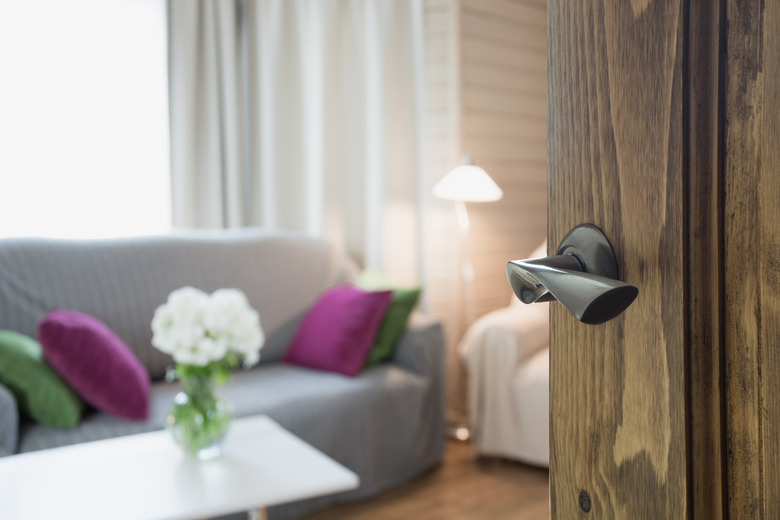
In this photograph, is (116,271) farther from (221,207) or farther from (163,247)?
(221,207)

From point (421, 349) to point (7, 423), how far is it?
1.51 m

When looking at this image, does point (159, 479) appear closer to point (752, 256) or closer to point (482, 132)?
point (752, 256)

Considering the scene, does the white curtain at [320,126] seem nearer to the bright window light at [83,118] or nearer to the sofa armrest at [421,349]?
the bright window light at [83,118]

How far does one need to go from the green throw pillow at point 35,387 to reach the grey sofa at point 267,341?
0.14ft

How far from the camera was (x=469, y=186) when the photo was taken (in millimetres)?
2949

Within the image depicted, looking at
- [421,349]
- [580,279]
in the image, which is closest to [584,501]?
[580,279]

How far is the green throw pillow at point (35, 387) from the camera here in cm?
198

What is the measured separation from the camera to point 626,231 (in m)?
0.36

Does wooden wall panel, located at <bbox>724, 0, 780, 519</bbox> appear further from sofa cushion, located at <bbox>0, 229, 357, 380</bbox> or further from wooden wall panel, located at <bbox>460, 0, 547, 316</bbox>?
wooden wall panel, located at <bbox>460, 0, 547, 316</bbox>

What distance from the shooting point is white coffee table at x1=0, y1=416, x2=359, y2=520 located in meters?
1.37

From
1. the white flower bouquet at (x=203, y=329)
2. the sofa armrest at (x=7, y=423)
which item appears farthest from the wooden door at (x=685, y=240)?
the sofa armrest at (x=7, y=423)

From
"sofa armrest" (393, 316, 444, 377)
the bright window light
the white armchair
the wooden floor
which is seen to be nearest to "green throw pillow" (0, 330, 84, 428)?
the wooden floor

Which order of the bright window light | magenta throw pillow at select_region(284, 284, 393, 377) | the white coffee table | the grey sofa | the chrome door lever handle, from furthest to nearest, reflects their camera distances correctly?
the bright window light, magenta throw pillow at select_region(284, 284, 393, 377), the grey sofa, the white coffee table, the chrome door lever handle

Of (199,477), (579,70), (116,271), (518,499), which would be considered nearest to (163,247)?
(116,271)
